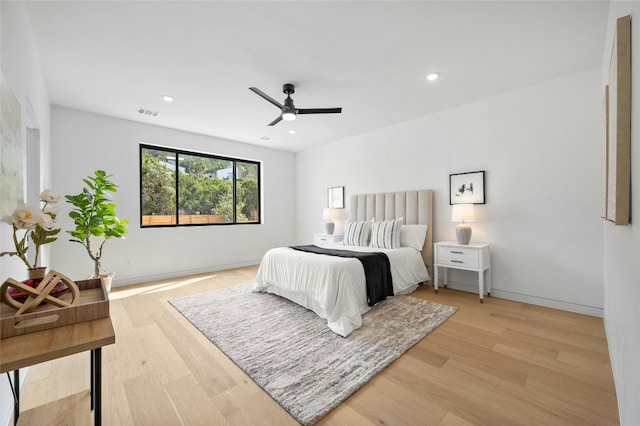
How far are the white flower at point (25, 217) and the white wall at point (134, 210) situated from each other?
11.0ft

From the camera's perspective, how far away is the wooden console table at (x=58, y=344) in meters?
0.90

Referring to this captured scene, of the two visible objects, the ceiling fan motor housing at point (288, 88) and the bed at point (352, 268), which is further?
the ceiling fan motor housing at point (288, 88)

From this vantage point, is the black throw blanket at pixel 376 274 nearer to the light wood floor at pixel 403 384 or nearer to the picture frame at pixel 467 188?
the light wood floor at pixel 403 384

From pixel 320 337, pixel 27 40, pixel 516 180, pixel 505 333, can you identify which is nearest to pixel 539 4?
pixel 516 180

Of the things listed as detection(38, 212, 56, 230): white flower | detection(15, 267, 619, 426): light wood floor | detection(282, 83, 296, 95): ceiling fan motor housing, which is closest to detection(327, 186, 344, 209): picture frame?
detection(282, 83, 296, 95): ceiling fan motor housing

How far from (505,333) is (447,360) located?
855mm

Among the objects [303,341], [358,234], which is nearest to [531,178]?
[358,234]

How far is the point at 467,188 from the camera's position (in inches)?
150

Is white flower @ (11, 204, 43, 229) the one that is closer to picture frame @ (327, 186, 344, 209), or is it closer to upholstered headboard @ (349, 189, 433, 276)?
upholstered headboard @ (349, 189, 433, 276)

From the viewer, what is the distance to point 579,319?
2.81 m

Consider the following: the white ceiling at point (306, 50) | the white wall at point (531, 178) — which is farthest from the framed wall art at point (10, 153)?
the white wall at point (531, 178)

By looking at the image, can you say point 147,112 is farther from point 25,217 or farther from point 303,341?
point 303,341

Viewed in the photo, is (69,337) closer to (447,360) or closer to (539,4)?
(447,360)

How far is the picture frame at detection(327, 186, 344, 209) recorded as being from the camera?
550 centimetres
